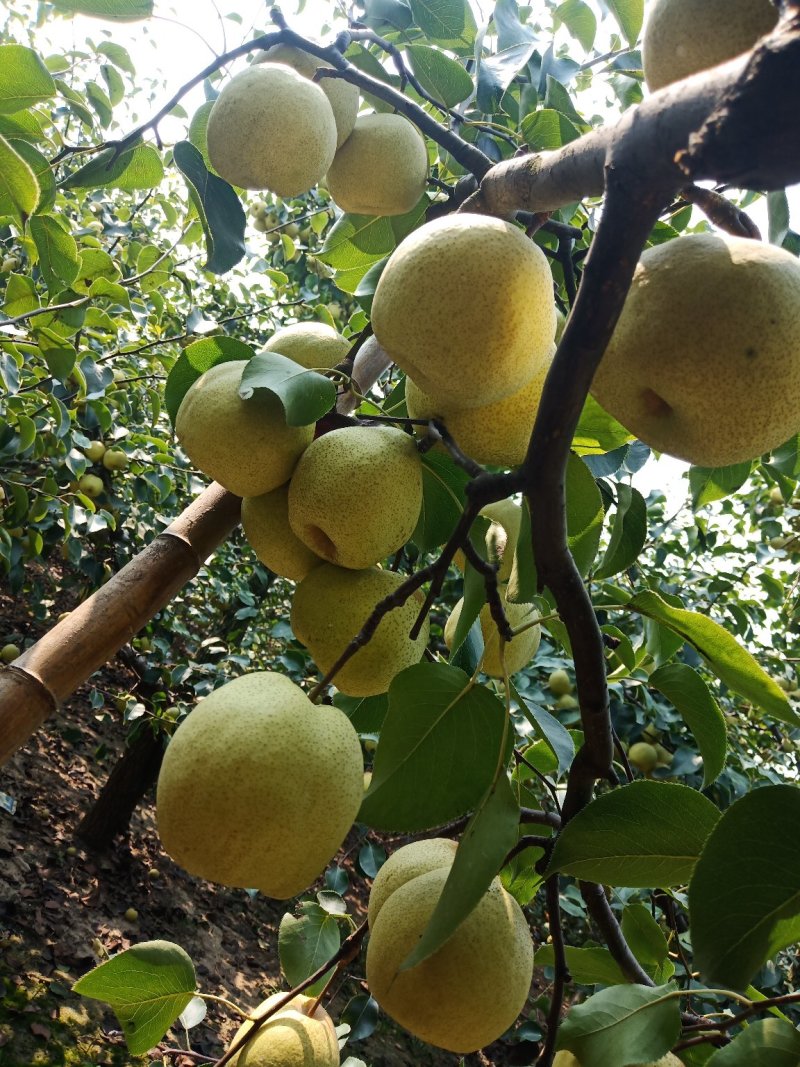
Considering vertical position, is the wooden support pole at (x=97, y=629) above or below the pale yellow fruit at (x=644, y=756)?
above

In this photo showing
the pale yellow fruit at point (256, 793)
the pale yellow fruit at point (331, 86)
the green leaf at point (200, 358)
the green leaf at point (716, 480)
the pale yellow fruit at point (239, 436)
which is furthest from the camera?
the green leaf at point (716, 480)

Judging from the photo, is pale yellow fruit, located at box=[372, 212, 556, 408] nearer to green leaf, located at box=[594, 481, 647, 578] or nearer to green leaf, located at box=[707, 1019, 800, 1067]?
green leaf, located at box=[594, 481, 647, 578]

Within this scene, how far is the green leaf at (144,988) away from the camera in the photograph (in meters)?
1.38

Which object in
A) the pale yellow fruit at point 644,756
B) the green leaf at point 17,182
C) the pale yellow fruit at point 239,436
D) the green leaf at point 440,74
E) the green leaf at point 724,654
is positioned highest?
the green leaf at point 440,74

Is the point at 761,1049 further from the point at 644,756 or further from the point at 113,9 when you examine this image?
the point at 644,756

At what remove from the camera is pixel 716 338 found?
826 millimetres

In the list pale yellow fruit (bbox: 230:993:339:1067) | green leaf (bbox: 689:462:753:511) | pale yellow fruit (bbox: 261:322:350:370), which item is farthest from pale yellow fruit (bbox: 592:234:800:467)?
pale yellow fruit (bbox: 230:993:339:1067)

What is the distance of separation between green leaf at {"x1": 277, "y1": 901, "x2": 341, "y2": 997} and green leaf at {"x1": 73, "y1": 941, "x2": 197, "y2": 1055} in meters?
0.27

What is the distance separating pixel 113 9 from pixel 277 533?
106 cm

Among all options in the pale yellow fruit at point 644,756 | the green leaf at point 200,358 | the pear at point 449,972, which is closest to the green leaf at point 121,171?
the green leaf at point 200,358

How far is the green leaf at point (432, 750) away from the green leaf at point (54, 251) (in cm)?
125

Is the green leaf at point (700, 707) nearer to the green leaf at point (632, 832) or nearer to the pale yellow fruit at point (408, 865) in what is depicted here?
the green leaf at point (632, 832)

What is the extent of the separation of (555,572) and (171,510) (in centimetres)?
440

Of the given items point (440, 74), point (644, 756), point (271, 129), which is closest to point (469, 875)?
point (271, 129)
